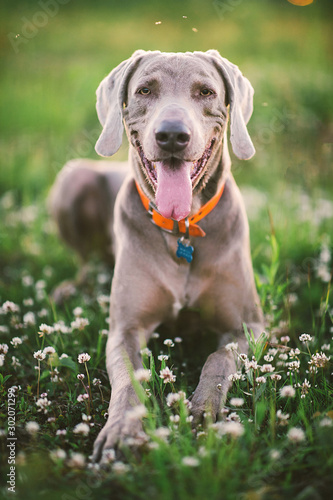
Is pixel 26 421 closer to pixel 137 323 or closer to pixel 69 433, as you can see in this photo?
pixel 69 433

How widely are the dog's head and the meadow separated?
19.8 inches

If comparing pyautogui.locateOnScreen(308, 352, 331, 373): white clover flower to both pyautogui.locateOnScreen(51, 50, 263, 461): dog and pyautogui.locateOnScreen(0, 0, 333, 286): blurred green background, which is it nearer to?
pyautogui.locateOnScreen(51, 50, 263, 461): dog

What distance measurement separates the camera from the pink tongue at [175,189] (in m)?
2.06

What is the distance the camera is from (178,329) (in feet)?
8.14

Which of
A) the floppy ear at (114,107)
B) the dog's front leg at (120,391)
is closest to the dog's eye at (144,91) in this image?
the floppy ear at (114,107)

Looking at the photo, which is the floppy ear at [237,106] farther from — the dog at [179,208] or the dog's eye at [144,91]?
the dog's eye at [144,91]

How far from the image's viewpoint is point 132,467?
1464 millimetres

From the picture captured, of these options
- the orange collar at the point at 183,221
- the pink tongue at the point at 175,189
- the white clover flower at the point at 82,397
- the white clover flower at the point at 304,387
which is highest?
the pink tongue at the point at 175,189

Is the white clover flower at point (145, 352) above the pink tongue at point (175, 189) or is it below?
below

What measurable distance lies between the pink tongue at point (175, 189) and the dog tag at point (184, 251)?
23 centimetres

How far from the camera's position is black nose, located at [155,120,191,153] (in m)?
1.91

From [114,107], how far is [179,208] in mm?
634

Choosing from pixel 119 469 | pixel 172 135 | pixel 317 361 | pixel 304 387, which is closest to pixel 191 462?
pixel 119 469

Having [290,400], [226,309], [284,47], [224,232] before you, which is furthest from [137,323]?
[284,47]
